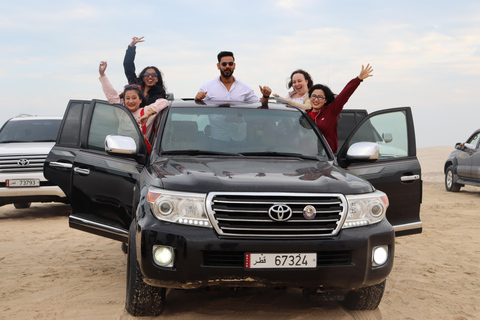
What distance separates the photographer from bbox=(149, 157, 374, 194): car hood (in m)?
4.21

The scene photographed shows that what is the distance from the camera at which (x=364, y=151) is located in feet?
17.3

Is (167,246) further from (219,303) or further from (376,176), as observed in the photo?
(376,176)

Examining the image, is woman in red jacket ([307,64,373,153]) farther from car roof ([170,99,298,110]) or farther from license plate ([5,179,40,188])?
license plate ([5,179,40,188])

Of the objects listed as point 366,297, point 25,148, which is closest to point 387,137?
point 366,297

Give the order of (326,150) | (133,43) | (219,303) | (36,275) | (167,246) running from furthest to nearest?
(133,43) → (36,275) → (326,150) → (219,303) → (167,246)

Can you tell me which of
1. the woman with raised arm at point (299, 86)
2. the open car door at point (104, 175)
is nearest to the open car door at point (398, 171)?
the open car door at point (104, 175)

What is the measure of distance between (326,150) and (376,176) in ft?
1.84

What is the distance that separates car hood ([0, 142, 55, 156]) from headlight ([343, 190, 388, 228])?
28.0 ft

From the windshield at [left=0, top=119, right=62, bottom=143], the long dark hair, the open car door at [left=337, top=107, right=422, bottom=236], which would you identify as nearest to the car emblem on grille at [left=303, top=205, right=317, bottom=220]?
the open car door at [left=337, top=107, right=422, bottom=236]

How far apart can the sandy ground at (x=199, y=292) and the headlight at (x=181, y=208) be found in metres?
0.96

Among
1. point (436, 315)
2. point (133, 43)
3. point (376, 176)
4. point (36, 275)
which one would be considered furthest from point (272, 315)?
point (133, 43)

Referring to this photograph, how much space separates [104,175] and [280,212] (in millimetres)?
2229

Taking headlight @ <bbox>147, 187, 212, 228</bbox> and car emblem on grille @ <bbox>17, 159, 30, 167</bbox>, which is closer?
headlight @ <bbox>147, 187, 212, 228</bbox>

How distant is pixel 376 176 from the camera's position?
18.6ft
